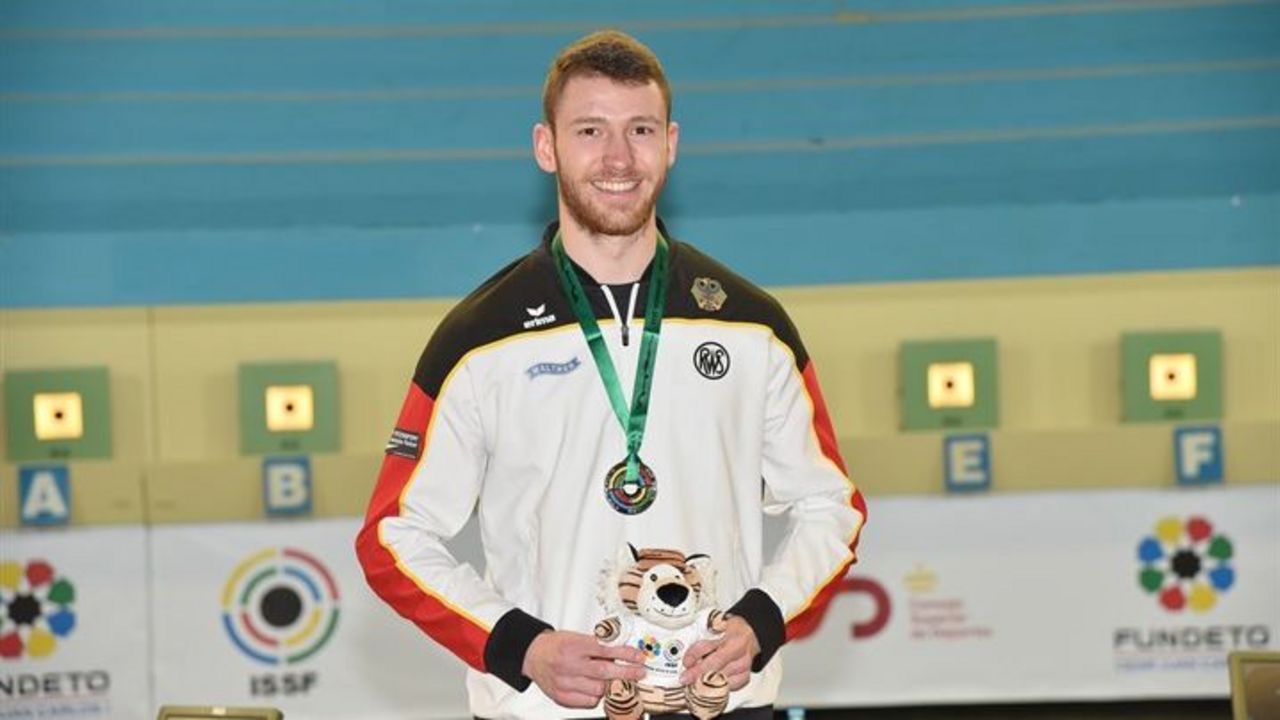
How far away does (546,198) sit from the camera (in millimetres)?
6375

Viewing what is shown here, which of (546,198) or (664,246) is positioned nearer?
(664,246)

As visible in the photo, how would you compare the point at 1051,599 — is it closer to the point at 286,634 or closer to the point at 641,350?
the point at 286,634

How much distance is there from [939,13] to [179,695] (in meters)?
3.24

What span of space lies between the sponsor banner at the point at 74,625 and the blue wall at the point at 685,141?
80 cm

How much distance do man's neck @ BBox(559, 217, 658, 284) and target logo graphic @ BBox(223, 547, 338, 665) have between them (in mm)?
3715

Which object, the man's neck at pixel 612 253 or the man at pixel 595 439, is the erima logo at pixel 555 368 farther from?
the man's neck at pixel 612 253

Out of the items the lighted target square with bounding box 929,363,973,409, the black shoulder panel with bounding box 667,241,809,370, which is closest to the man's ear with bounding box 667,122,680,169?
the black shoulder panel with bounding box 667,241,809,370

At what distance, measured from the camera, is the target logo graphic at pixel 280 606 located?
240 inches

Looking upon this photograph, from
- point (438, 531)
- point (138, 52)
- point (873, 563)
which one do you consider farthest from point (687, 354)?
point (138, 52)

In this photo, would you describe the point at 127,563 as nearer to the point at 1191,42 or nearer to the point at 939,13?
the point at 939,13

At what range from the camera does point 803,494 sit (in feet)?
8.66

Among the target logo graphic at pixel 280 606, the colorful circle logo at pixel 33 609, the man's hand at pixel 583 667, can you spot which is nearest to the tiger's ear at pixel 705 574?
the man's hand at pixel 583 667

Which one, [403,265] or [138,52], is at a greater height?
[138,52]

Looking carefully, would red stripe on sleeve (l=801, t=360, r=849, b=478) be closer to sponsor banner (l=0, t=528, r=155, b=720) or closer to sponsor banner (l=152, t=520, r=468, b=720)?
sponsor banner (l=152, t=520, r=468, b=720)
